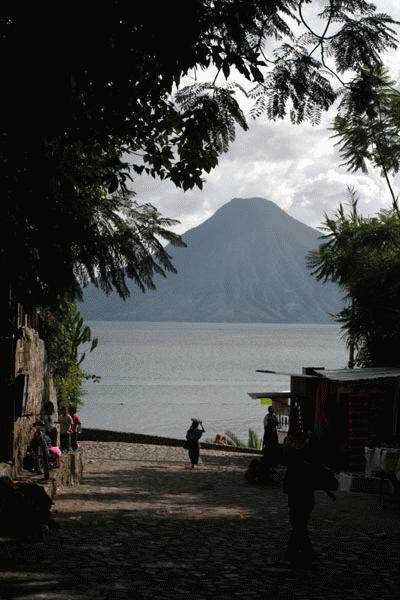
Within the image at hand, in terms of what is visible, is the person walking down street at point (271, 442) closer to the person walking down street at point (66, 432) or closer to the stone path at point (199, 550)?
the stone path at point (199, 550)

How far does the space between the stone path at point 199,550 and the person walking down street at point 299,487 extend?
286mm

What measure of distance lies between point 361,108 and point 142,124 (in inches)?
113

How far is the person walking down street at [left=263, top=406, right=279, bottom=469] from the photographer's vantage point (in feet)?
63.5

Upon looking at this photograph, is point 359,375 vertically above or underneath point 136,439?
above

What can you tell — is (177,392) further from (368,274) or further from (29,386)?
(29,386)

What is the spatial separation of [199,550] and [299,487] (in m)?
1.35

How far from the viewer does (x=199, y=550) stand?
920 cm

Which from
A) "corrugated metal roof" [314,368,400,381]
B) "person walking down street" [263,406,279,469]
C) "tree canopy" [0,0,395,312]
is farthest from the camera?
"corrugated metal roof" [314,368,400,381]

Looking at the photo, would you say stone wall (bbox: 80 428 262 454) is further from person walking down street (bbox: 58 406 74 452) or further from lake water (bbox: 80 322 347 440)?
lake water (bbox: 80 322 347 440)

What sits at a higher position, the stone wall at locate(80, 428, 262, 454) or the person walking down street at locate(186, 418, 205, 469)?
the person walking down street at locate(186, 418, 205, 469)

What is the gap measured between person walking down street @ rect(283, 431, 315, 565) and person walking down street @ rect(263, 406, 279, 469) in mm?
10220

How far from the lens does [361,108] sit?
26.8 ft

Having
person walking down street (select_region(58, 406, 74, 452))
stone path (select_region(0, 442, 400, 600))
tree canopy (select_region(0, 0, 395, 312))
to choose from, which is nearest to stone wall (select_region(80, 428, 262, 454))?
person walking down street (select_region(58, 406, 74, 452))

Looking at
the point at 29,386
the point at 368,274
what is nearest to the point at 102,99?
the point at 29,386
